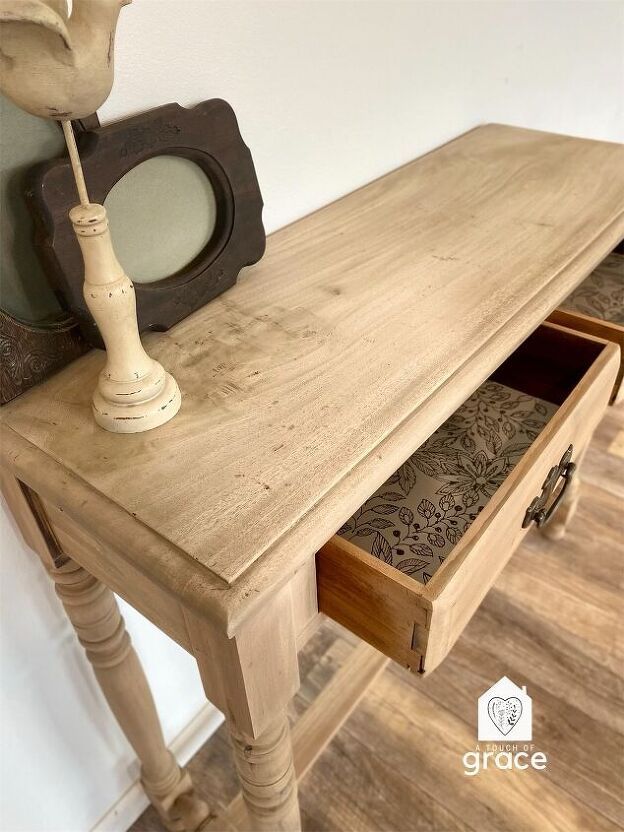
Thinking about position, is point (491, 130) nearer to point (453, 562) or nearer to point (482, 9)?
point (482, 9)

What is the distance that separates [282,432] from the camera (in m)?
0.53

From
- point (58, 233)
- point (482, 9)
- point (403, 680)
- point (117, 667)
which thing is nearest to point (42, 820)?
point (117, 667)

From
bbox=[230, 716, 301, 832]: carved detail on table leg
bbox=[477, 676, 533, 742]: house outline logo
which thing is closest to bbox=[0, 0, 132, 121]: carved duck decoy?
bbox=[230, 716, 301, 832]: carved detail on table leg

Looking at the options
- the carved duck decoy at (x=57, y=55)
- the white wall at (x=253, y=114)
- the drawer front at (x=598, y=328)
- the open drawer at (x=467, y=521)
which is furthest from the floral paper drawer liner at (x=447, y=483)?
the carved duck decoy at (x=57, y=55)

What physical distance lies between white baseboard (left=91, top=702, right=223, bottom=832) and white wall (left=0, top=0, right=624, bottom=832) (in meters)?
0.02

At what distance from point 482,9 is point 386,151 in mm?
324

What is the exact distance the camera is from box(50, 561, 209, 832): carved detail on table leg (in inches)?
27.2

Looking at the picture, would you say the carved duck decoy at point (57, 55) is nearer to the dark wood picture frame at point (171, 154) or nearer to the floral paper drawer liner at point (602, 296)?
the dark wood picture frame at point (171, 154)

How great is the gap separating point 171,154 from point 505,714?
103cm

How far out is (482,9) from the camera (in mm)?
1066

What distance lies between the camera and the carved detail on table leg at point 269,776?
61cm

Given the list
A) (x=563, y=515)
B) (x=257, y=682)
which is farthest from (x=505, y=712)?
(x=257, y=682)

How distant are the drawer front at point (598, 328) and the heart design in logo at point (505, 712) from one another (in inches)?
22.2

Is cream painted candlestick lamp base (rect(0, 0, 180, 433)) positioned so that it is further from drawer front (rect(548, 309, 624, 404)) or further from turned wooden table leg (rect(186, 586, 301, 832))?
drawer front (rect(548, 309, 624, 404))
